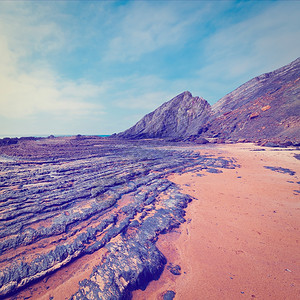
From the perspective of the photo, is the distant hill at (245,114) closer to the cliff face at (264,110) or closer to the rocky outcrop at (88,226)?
the cliff face at (264,110)

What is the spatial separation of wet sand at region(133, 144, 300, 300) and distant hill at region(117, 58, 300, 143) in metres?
19.3

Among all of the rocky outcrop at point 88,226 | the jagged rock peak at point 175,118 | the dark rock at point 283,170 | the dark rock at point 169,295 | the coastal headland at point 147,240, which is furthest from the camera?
the jagged rock peak at point 175,118

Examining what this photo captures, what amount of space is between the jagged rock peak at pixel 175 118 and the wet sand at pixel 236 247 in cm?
3760

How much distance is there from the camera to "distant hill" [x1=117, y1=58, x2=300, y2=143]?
24380mm

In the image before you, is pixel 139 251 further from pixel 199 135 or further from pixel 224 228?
pixel 199 135

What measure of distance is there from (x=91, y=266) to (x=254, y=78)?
4958cm

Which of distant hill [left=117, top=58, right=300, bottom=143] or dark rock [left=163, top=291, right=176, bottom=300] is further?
distant hill [left=117, top=58, right=300, bottom=143]

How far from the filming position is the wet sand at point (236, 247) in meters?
2.73

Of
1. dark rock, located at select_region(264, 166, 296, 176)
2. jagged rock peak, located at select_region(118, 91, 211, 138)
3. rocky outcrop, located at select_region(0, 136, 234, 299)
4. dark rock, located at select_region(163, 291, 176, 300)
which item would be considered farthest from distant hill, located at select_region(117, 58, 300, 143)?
dark rock, located at select_region(163, 291, 176, 300)

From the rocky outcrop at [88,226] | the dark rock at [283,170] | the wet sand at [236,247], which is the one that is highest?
the rocky outcrop at [88,226]

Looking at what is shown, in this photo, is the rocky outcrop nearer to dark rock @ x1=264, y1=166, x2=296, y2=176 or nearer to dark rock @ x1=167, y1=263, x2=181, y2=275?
dark rock @ x1=167, y1=263, x2=181, y2=275

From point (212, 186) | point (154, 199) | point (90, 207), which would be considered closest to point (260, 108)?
point (212, 186)

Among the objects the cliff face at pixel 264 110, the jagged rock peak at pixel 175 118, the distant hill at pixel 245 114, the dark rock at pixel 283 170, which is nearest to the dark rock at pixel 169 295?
the dark rock at pixel 283 170

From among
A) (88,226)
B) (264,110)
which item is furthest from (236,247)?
(264,110)
